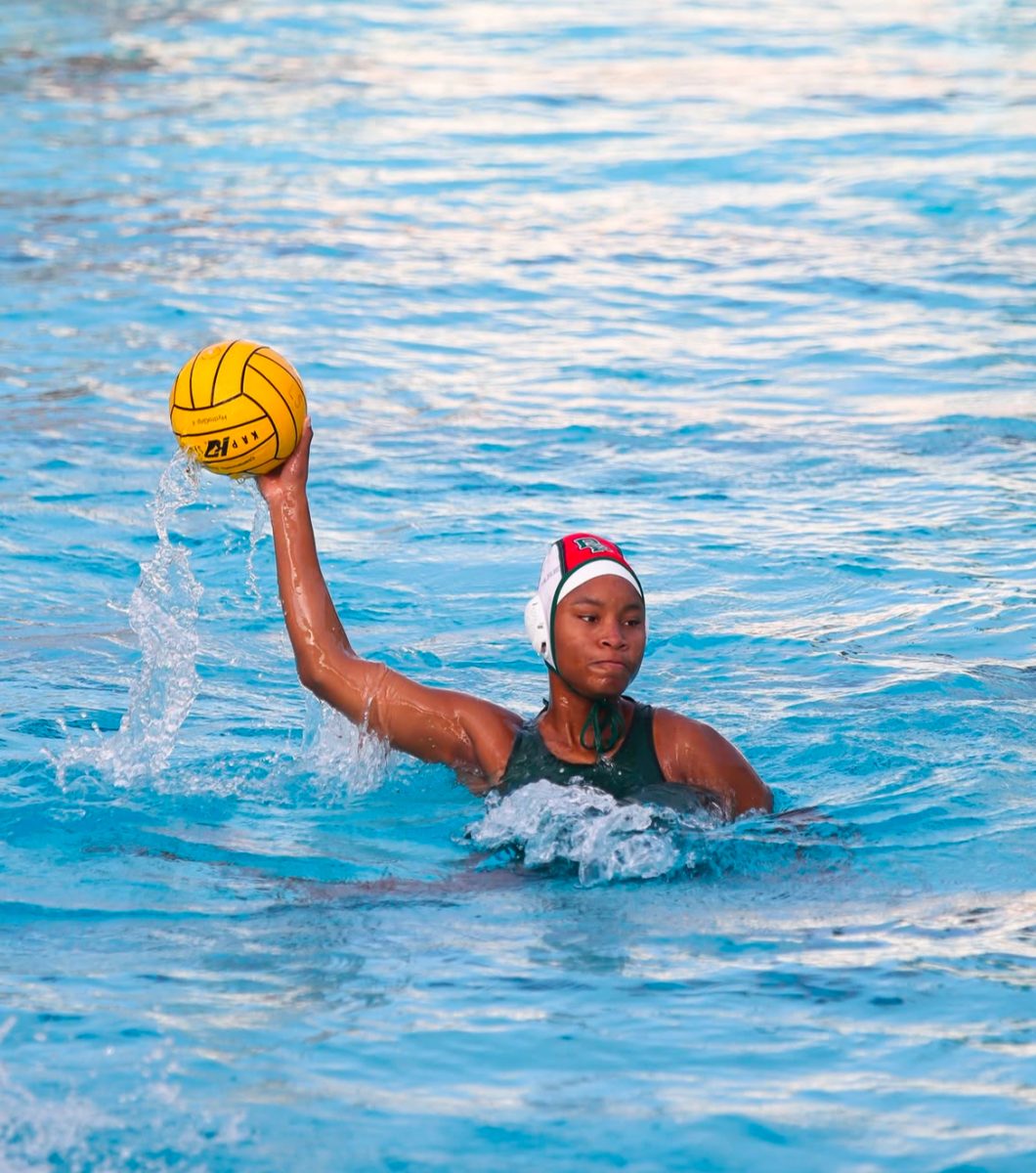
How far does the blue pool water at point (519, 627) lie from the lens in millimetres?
4121

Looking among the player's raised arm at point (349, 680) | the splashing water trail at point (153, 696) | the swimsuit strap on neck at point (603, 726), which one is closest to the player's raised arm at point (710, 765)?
the swimsuit strap on neck at point (603, 726)

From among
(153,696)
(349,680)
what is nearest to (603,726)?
(349,680)

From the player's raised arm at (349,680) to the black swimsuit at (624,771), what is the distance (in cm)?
7

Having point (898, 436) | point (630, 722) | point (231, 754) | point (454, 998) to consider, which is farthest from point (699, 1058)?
point (898, 436)

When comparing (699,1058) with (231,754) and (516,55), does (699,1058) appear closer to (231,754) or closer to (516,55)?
(231,754)

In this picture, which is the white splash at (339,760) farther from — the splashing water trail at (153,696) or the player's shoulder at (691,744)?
the player's shoulder at (691,744)

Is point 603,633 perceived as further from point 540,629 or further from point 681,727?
point 681,727

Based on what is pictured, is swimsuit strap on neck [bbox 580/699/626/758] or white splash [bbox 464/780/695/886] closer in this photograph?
white splash [bbox 464/780/695/886]

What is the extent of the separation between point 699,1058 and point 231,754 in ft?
9.06

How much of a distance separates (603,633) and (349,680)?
822mm

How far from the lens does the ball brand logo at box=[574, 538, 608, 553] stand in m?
5.21

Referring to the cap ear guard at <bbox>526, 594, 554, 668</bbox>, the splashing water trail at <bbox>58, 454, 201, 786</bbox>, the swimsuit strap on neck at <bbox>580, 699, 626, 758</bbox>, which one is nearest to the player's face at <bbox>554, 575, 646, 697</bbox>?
the cap ear guard at <bbox>526, 594, 554, 668</bbox>

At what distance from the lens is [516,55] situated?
23.0 meters

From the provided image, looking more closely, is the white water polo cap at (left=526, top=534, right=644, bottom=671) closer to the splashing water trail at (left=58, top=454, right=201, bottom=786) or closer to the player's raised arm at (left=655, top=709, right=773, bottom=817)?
the player's raised arm at (left=655, top=709, right=773, bottom=817)
